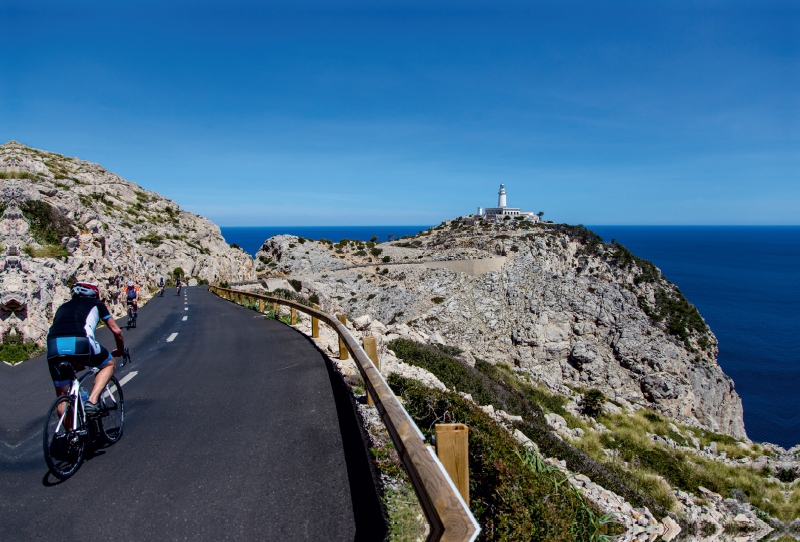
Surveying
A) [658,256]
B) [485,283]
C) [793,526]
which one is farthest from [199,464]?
[658,256]

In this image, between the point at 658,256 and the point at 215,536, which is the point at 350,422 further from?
the point at 658,256

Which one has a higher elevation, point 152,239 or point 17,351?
point 152,239

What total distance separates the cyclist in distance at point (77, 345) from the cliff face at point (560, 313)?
32779mm

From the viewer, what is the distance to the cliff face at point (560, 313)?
41594 mm

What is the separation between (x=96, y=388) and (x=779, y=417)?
61.6 metres

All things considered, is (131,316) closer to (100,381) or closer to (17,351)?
(17,351)

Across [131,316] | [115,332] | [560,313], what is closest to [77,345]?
[115,332]

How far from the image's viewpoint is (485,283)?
5025cm

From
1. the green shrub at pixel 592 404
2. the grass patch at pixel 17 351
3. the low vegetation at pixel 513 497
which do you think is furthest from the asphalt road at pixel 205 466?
the green shrub at pixel 592 404

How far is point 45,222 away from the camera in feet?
51.6

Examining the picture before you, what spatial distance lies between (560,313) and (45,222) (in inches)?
1736

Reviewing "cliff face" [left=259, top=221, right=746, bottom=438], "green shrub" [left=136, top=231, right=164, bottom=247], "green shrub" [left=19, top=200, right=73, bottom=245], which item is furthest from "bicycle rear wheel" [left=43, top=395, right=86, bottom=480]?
"green shrub" [left=136, top=231, right=164, bottom=247]

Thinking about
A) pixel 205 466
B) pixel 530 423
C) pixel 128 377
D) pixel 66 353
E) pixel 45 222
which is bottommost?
pixel 530 423

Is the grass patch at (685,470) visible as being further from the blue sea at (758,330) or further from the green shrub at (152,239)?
the green shrub at (152,239)
